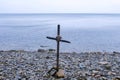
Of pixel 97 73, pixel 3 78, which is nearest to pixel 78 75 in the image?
pixel 97 73

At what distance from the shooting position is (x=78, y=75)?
14508mm

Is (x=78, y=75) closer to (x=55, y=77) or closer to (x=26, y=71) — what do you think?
(x=55, y=77)

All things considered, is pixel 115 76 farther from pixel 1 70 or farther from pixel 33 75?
pixel 1 70

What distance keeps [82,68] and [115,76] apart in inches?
103

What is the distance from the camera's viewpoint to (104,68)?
1678 cm

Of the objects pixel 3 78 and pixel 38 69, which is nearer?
pixel 3 78

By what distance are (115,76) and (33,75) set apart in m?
4.55

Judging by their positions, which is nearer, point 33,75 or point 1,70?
point 33,75

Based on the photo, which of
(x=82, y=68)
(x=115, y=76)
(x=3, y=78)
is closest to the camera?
(x=3, y=78)

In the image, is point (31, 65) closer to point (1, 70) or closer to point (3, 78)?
point (1, 70)

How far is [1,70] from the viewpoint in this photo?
610 inches

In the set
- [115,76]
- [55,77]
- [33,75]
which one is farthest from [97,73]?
[33,75]

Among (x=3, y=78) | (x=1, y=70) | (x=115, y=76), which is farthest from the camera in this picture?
(x=1, y=70)

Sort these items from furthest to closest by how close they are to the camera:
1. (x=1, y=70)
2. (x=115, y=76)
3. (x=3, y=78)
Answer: (x=1, y=70), (x=115, y=76), (x=3, y=78)
